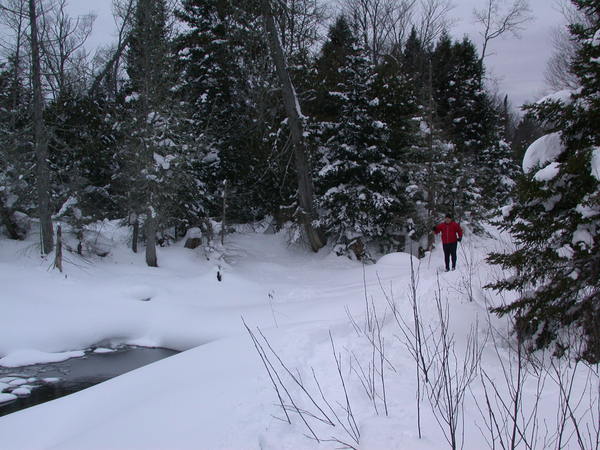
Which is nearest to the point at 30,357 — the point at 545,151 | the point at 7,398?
the point at 7,398

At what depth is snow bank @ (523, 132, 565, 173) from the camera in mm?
4703

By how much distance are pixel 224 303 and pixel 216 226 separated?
15.1 feet

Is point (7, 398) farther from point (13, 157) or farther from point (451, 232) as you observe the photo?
point (451, 232)

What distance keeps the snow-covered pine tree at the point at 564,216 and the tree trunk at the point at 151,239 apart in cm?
1143

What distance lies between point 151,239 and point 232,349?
8880 millimetres

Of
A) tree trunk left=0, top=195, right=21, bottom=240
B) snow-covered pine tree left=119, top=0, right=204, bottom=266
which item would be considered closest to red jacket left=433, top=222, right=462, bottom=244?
snow-covered pine tree left=119, top=0, right=204, bottom=266

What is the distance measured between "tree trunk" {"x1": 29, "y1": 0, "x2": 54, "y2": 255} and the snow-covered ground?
787 mm

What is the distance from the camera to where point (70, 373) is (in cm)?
786

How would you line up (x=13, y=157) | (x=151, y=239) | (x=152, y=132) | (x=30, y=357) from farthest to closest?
(x=151, y=239), (x=152, y=132), (x=13, y=157), (x=30, y=357)

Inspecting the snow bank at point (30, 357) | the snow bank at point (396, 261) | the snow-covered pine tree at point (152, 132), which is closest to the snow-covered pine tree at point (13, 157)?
the snow-covered pine tree at point (152, 132)

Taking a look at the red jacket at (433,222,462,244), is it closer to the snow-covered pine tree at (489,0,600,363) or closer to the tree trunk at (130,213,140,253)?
the snow-covered pine tree at (489,0,600,363)

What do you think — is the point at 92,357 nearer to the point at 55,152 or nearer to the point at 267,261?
the point at 267,261

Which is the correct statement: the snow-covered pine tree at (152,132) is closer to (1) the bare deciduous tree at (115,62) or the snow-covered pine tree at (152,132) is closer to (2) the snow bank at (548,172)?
(1) the bare deciduous tree at (115,62)

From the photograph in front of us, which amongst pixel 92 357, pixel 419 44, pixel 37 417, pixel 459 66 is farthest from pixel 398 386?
Result: pixel 419 44
